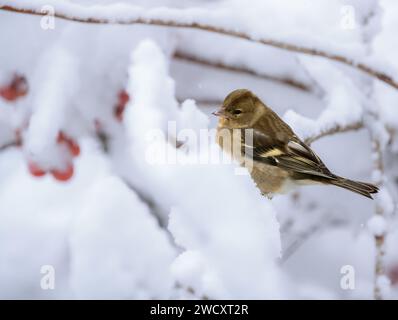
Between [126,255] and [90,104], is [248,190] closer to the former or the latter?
[126,255]

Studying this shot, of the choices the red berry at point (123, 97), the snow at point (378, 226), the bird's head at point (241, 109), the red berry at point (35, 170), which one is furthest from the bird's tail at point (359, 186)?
the red berry at point (35, 170)

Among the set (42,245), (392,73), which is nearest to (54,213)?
(42,245)

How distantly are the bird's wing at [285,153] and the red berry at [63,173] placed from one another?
1.34ft

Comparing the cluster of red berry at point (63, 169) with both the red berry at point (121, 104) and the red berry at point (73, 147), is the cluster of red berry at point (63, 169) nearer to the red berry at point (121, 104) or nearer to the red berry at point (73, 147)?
the red berry at point (73, 147)

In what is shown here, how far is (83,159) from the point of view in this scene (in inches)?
71.1

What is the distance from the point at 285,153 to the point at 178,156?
0.25 m

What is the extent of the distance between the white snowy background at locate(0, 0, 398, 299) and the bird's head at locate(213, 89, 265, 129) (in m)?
0.05

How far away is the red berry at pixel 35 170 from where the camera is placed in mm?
1558

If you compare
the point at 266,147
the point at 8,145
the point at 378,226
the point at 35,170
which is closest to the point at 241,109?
the point at 266,147

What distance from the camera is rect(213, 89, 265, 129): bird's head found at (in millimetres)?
1471

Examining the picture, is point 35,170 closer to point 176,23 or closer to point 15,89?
point 15,89

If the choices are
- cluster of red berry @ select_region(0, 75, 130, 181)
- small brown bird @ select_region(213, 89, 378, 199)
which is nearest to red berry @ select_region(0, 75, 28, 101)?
cluster of red berry @ select_region(0, 75, 130, 181)

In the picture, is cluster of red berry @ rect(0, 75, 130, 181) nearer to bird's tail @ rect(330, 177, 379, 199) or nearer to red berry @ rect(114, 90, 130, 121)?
red berry @ rect(114, 90, 130, 121)

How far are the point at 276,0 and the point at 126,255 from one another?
83cm
